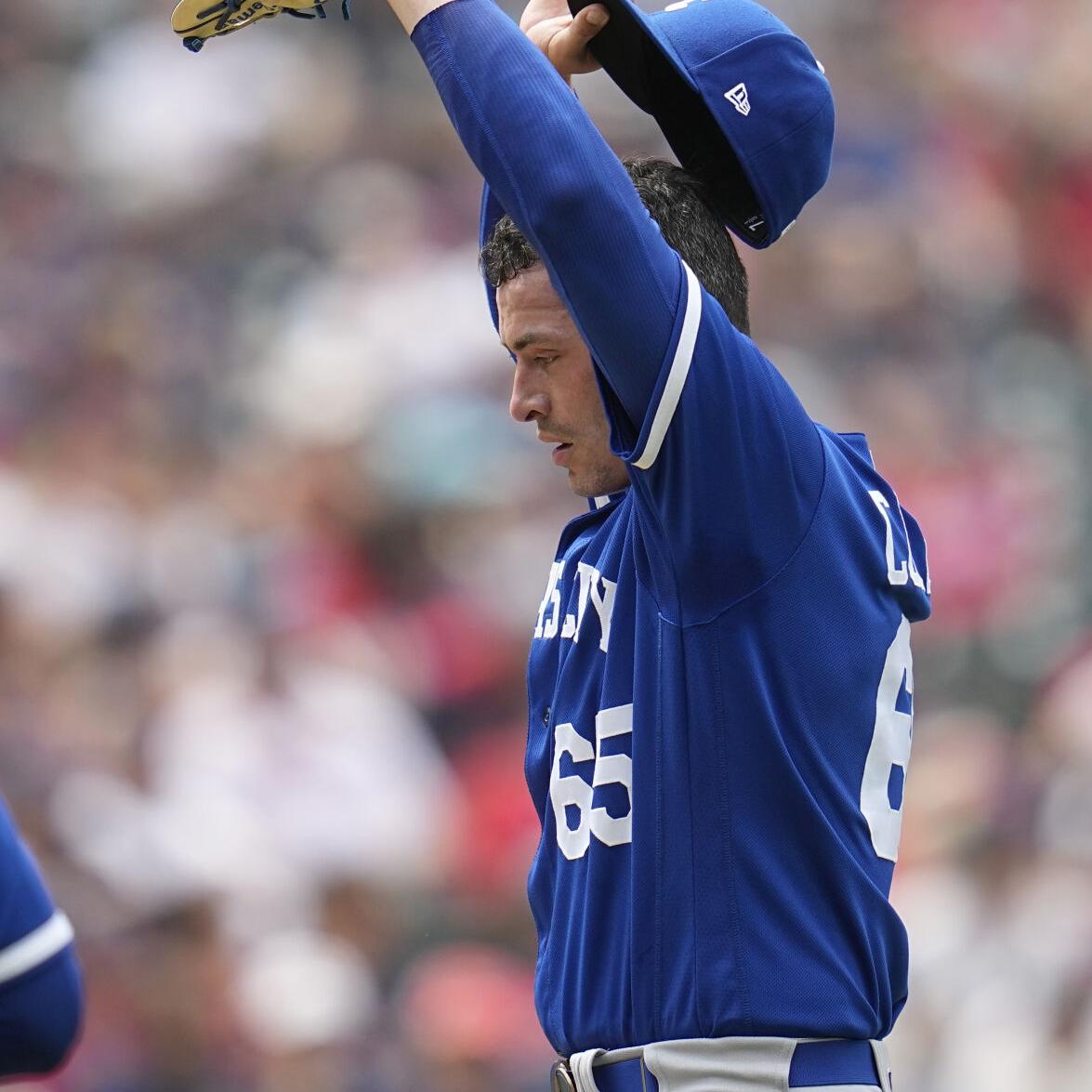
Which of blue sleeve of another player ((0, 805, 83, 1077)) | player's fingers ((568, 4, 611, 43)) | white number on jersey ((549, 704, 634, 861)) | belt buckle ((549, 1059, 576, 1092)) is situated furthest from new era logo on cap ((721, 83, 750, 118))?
blue sleeve of another player ((0, 805, 83, 1077))

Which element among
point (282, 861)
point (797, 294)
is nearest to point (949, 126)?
point (797, 294)

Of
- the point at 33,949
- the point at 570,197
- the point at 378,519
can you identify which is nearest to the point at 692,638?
the point at 570,197

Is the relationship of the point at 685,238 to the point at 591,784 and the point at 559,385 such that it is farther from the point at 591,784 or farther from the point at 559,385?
the point at 591,784

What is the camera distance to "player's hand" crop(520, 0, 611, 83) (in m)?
1.70

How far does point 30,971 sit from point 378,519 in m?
2.59

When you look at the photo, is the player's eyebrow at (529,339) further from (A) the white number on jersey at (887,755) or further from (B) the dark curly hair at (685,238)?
(A) the white number on jersey at (887,755)

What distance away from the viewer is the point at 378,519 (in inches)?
182

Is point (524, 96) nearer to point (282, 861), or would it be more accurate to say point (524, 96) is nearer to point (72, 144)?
point (282, 861)

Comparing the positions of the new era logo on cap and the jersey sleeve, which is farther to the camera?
the new era logo on cap

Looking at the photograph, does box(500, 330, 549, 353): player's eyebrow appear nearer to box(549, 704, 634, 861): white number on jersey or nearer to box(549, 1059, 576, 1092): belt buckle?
box(549, 704, 634, 861): white number on jersey

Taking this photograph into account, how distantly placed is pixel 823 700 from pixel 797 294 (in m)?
3.57

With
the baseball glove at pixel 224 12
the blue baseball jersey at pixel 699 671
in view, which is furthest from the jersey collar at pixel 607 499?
the baseball glove at pixel 224 12

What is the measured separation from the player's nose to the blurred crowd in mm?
2640

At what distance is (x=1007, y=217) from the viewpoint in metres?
5.23
